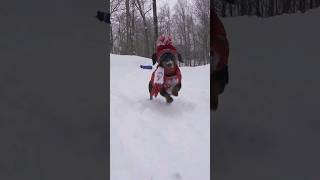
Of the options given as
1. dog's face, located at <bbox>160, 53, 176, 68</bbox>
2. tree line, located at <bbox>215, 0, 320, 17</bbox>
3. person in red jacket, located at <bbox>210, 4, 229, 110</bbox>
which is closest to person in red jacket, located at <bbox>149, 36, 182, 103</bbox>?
dog's face, located at <bbox>160, 53, 176, 68</bbox>

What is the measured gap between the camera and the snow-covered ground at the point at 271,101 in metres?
1.44

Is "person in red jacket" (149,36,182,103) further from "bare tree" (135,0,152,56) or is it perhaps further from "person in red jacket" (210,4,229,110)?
"person in red jacket" (210,4,229,110)

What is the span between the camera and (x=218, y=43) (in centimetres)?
154

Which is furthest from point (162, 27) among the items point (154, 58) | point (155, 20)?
point (154, 58)

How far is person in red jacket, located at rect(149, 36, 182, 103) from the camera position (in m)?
1.99

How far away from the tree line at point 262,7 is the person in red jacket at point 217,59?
5 centimetres

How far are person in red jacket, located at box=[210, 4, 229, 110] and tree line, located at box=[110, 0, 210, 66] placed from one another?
251mm

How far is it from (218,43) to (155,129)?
56cm

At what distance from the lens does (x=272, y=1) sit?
1.49 meters
